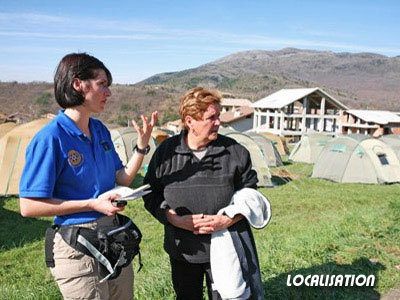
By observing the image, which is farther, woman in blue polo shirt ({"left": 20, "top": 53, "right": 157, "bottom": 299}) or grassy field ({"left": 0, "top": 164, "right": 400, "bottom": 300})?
grassy field ({"left": 0, "top": 164, "right": 400, "bottom": 300})

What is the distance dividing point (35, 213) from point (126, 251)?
523 mm

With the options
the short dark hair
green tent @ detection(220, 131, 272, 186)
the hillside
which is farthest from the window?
the short dark hair

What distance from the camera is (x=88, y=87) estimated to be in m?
2.00

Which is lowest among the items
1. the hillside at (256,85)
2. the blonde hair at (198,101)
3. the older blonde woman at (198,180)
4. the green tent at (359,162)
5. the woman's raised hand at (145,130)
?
the green tent at (359,162)

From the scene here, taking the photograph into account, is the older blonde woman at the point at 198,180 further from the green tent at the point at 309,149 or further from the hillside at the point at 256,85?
the green tent at the point at 309,149

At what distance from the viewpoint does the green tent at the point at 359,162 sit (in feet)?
42.6

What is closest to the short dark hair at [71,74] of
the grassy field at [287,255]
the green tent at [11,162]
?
the grassy field at [287,255]

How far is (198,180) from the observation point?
95.0 inches

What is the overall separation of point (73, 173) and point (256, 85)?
105 m

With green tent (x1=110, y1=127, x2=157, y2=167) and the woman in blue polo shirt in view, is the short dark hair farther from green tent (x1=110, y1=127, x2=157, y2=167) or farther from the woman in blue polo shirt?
green tent (x1=110, y1=127, x2=157, y2=167)

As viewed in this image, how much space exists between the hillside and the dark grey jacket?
1.93ft

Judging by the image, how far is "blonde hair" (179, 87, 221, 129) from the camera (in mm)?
2404

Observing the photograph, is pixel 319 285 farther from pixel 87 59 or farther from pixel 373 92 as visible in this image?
pixel 373 92

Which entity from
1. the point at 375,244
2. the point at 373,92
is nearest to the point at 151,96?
the point at 375,244
